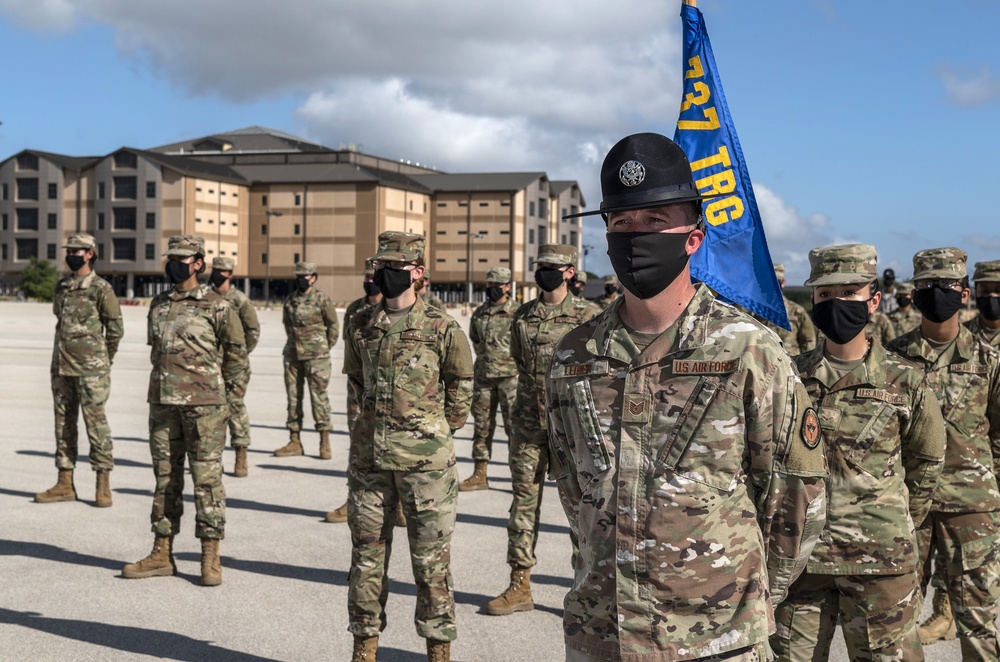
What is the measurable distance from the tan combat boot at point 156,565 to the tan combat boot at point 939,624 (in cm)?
533

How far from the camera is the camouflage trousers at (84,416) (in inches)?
412

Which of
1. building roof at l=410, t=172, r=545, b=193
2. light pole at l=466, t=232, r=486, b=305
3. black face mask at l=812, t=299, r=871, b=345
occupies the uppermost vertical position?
building roof at l=410, t=172, r=545, b=193

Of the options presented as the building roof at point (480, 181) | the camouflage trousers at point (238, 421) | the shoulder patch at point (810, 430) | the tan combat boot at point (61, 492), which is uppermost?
the building roof at point (480, 181)

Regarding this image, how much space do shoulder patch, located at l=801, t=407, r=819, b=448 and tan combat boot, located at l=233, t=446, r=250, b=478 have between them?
33.8ft

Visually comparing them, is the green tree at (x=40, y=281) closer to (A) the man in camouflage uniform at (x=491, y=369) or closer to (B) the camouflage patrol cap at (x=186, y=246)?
(A) the man in camouflage uniform at (x=491, y=369)

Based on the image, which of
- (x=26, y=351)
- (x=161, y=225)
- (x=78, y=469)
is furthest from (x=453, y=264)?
(x=78, y=469)

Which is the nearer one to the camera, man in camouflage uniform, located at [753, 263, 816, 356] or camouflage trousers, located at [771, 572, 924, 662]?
camouflage trousers, located at [771, 572, 924, 662]

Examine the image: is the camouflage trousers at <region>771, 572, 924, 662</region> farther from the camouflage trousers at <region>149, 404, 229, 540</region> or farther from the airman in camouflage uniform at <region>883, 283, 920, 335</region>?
the airman in camouflage uniform at <region>883, 283, 920, 335</region>

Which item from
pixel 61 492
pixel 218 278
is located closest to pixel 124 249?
pixel 218 278

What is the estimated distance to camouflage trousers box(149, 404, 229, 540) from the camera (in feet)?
25.6

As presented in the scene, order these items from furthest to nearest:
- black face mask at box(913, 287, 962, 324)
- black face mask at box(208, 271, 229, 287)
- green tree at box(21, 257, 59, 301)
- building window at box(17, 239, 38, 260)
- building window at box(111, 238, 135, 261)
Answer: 1. building window at box(17, 239, 38, 260)
2. building window at box(111, 238, 135, 261)
3. green tree at box(21, 257, 59, 301)
4. black face mask at box(208, 271, 229, 287)
5. black face mask at box(913, 287, 962, 324)

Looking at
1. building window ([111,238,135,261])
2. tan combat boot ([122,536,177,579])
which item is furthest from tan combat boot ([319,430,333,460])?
building window ([111,238,135,261])

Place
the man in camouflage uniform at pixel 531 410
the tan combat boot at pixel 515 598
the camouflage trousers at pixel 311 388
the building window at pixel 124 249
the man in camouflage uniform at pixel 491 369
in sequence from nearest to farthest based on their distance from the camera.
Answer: the tan combat boot at pixel 515 598
the man in camouflage uniform at pixel 531 410
the man in camouflage uniform at pixel 491 369
the camouflage trousers at pixel 311 388
the building window at pixel 124 249

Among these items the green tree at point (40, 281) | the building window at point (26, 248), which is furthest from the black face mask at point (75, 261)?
the building window at point (26, 248)
